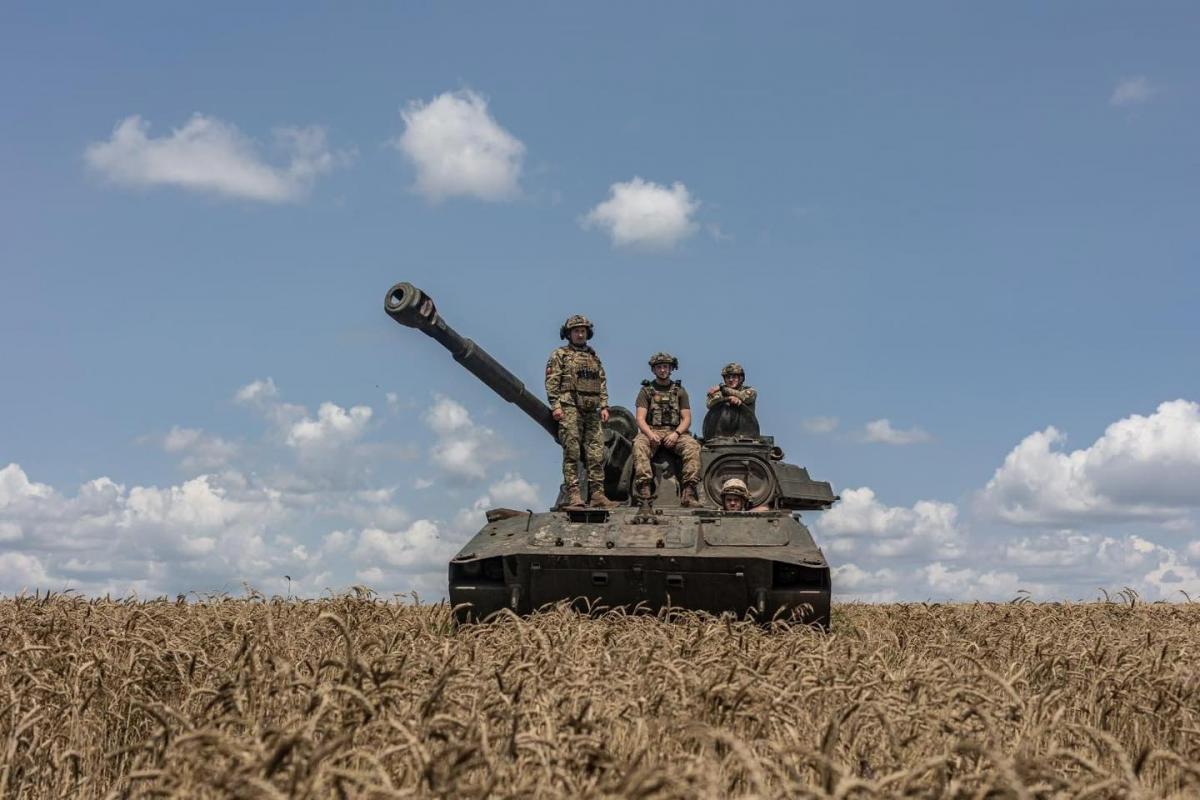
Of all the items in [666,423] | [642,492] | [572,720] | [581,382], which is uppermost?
[581,382]

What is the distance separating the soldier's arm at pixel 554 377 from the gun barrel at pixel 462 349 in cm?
25

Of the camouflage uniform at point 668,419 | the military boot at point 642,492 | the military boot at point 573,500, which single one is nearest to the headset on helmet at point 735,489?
the camouflage uniform at point 668,419

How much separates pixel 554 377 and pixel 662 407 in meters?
1.35

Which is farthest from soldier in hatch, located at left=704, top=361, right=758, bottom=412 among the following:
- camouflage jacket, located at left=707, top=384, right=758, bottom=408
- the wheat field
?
the wheat field

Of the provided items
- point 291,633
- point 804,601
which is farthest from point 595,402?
point 291,633

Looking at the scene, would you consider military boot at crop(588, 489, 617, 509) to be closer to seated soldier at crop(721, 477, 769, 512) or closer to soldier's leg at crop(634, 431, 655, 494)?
soldier's leg at crop(634, 431, 655, 494)

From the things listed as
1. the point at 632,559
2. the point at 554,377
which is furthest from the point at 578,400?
the point at 632,559

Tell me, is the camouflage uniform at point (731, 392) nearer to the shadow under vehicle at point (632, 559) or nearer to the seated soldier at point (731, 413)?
the seated soldier at point (731, 413)

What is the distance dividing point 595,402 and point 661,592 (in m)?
3.06

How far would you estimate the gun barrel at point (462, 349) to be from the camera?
1290cm

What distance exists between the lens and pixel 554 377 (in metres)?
14.0

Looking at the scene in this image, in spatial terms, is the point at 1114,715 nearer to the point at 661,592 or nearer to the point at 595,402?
the point at 661,592

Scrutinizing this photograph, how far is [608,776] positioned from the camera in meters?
3.76

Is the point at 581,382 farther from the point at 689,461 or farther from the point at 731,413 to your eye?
the point at 731,413
